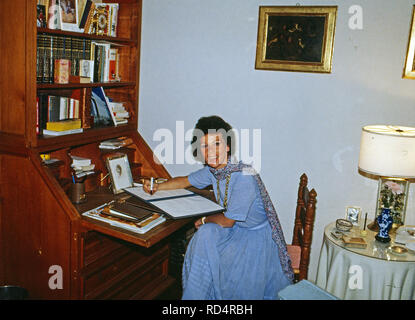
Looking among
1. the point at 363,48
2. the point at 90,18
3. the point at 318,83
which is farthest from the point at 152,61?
the point at 363,48

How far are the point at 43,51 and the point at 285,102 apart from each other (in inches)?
58.3

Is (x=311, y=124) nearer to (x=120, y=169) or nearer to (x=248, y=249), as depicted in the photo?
(x=248, y=249)

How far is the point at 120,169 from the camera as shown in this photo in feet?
8.49

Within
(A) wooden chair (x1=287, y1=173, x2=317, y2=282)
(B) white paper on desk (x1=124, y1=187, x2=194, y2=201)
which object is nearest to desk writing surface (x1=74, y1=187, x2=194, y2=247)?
(B) white paper on desk (x1=124, y1=187, x2=194, y2=201)

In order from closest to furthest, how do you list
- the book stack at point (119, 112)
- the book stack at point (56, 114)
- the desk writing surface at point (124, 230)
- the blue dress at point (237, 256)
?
the desk writing surface at point (124, 230) < the blue dress at point (237, 256) < the book stack at point (56, 114) < the book stack at point (119, 112)

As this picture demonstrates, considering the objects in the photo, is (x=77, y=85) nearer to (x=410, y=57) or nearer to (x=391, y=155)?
(x=391, y=155)

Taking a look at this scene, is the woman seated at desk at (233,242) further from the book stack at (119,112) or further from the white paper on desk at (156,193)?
the book stack at (119,112)

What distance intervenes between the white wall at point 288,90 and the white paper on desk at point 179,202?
61 centimetres

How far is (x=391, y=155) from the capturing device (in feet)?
7.38

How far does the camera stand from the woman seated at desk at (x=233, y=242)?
2.09 metres

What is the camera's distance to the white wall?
2486 millimetres

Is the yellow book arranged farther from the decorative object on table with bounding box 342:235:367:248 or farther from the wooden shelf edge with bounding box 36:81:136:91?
the decorative object on table with bounding box 342:235:367:248

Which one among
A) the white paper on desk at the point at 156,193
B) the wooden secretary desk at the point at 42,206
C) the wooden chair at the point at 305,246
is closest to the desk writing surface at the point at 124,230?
the wooden secretary desk at the point at 42,206

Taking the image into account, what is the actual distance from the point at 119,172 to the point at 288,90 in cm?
120
